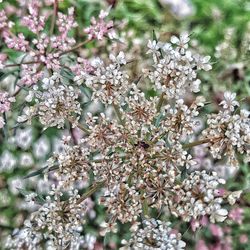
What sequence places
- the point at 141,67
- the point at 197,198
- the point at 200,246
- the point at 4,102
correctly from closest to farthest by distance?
1. the point at 197,198
2. the point at 4,102
3. the point at 200,246
4. the point at 141,67

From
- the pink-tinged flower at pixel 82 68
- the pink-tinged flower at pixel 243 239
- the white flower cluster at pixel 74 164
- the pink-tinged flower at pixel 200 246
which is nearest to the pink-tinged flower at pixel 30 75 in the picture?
the pink-tinged flower at pixel 82 68

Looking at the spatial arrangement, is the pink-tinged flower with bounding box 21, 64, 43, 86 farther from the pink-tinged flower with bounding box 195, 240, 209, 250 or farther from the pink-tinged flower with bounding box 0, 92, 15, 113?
the pink-tinged flower with bounding box 195, 240, 209, 250

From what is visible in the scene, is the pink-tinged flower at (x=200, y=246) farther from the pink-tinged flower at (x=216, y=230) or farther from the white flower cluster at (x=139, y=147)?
the white flower cluster at (x=139, y=147)

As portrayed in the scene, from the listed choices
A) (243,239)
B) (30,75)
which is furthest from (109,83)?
(243,239)

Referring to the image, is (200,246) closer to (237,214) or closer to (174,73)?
(237,214)

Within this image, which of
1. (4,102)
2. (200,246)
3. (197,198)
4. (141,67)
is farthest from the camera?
(141,67)

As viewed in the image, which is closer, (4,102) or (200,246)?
(4,102)

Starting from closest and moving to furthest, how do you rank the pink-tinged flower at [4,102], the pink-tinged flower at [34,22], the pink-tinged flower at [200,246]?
the pink-tinged flower at [4,102] < the pink-tinged flower at [34,22] < the pink-tinged flower at [200,246]

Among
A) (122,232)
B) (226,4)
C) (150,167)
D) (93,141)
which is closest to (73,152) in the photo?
(93,141)

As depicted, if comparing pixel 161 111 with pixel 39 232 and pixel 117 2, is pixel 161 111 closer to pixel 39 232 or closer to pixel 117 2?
pixel 39 232
